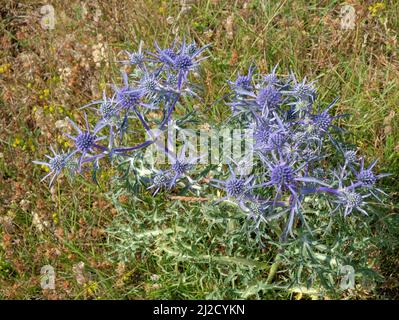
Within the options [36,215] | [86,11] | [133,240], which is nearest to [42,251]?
[36,215]

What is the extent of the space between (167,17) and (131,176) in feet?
5.47

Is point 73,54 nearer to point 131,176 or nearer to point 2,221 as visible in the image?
point 2,221

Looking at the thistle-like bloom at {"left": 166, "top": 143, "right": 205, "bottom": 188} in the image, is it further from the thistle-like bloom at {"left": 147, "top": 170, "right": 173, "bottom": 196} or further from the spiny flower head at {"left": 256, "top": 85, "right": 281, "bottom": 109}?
the spiny flower head at {"left": 256, "top": 85, "right": 281, "bottom": 109}

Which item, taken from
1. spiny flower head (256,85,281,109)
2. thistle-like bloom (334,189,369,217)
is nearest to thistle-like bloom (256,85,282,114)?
spiny flower head (256,85,281,109)

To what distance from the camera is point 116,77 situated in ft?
11.6

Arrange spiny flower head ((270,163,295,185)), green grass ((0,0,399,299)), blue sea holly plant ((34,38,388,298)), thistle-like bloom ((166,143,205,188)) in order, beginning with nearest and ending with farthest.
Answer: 1. spiny flower head ((270,163,295,185))
2. blue sea holly plant ((34,38,388,298))
3. thistle-like bloom ((166,143,205,188))
4. green grass ((0,0,399,299))

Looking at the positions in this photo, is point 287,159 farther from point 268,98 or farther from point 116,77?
point 116,77

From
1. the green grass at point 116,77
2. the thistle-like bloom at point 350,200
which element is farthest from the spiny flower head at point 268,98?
the green grass at point 116,77

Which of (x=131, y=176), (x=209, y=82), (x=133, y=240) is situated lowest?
(x=133, y=240)

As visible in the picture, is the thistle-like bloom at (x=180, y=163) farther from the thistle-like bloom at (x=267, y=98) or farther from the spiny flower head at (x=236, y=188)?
the thistle-like bloom at (x=267, y=98)

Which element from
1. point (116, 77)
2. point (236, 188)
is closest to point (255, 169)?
point (236, 188)

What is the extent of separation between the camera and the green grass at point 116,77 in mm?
2746

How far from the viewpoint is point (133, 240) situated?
8.82 feet

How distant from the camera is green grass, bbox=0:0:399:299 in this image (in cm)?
275
